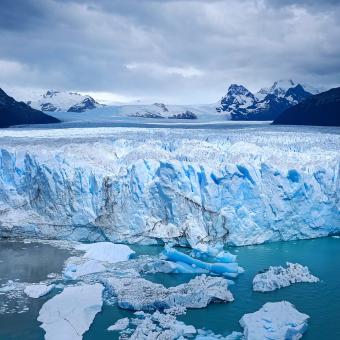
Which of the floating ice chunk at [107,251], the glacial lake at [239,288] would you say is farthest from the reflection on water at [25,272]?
the floating ice chunk at [107,251]

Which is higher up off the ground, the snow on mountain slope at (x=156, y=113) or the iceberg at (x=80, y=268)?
the snow on mountain slope at (x=156, y=113)

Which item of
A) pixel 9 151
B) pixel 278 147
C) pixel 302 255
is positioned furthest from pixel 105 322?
pixel 278 147

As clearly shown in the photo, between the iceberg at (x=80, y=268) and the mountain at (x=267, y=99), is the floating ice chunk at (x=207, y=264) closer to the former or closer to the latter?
the iceberg at (x=80, y=268)

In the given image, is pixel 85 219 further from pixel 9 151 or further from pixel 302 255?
pixel 302 255

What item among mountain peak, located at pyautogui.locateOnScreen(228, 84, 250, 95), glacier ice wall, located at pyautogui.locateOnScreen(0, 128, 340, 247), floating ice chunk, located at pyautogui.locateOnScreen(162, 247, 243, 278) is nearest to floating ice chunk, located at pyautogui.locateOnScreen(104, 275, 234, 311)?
floating ice chunk, located at pyautogui.locateOnScreen(162, 247, 243, 278)

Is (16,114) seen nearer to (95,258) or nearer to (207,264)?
(95,258)

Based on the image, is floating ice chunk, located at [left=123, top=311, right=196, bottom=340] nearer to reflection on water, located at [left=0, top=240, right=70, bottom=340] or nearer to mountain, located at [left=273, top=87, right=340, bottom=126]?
reflection on water, located at [left=0, top=240, right=70, bottom=340]
